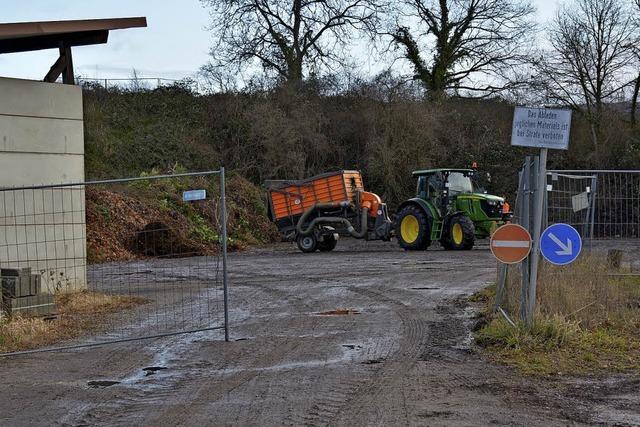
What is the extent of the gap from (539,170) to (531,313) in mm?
1516

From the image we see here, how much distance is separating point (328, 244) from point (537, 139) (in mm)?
16926

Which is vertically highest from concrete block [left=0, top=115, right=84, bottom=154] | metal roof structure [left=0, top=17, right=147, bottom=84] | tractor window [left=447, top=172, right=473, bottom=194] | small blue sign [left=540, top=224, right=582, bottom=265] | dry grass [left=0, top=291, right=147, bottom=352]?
metal roof structure [left=0, top=17, right=147, bottom=84]

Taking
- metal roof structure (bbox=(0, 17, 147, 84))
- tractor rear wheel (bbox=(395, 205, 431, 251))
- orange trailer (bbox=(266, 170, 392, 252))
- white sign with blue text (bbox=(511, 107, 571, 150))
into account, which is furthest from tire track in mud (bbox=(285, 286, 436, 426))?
orange trailer (bbox=(266, 170, 392, 252))

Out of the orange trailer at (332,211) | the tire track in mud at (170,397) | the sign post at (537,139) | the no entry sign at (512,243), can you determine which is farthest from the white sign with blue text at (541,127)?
the orange trailer at (332,211)

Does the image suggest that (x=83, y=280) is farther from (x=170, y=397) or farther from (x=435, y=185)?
(x=435, y=185)

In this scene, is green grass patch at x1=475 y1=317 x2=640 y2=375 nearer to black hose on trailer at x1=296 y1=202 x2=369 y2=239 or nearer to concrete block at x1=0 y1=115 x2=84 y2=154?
concrete block at x1=0 y1=115 x2=84 y2=154

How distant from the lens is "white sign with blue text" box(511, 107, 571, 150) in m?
8.72

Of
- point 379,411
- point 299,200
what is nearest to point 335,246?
point 299,200

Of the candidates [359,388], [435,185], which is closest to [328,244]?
[435,185]

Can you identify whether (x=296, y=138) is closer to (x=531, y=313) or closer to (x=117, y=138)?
(x=117, y=138)

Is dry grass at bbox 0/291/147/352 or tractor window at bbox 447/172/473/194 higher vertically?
tractor window at bbox 447/172/473/194

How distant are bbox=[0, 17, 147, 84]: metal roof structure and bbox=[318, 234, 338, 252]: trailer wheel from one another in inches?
489

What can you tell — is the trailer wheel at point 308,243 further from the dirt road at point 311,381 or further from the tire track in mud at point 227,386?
the tire track in mud at point 227,386

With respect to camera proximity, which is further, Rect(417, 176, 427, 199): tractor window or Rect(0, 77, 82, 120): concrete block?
Rect(417, 176, 427, 199): tractor window
